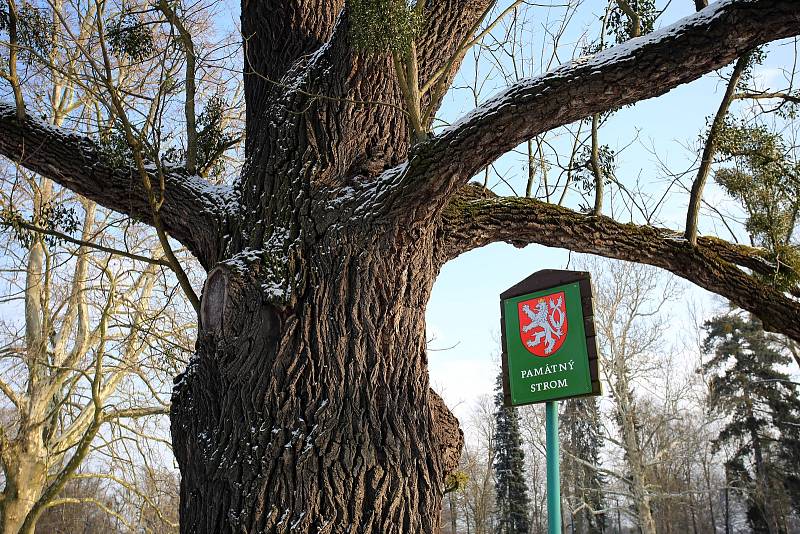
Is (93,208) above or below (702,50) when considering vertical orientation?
above

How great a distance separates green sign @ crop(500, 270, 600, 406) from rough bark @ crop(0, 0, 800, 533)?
0.43m

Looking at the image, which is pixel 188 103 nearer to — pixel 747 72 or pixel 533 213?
pixel 533 213

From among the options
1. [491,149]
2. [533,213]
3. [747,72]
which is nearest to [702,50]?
[491,149]

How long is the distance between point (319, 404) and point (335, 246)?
2.65 feet

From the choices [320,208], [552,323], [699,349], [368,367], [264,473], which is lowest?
[264,473]

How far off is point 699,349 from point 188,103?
21.7 m

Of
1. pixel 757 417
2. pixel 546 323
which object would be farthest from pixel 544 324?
pixel 757 417

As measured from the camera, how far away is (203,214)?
3695 mm

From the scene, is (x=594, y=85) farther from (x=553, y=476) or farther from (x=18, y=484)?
(x=18, y=484)

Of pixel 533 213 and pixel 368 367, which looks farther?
pixel 533 213

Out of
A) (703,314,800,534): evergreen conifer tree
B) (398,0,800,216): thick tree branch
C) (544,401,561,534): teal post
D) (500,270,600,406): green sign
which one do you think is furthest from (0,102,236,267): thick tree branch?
(703,314,800,534): evergreen conifer tree

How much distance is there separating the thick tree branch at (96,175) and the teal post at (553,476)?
84.5 inches

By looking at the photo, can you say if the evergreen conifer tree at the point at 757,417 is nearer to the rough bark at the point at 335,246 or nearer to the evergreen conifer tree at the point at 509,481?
the evergreen conifer tree at the point at 509,481

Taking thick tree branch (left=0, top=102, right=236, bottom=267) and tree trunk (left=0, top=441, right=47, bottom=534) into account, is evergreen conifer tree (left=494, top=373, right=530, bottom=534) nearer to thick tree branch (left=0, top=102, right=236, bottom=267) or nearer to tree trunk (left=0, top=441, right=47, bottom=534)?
tree trunk (left=0, top=441, right=47, bottom=534)
